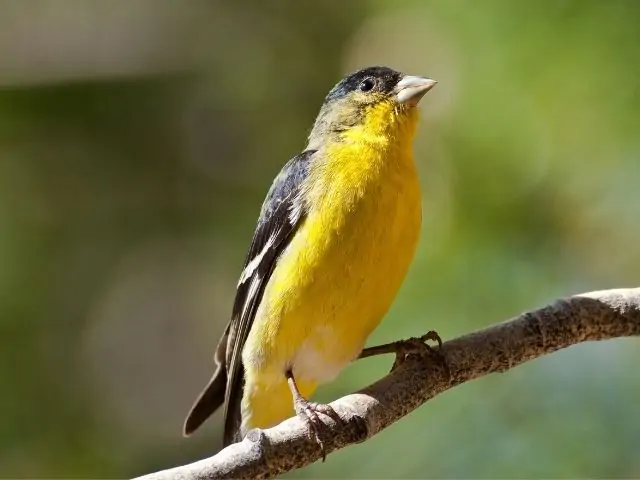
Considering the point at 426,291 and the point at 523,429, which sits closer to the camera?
the point at 523,429

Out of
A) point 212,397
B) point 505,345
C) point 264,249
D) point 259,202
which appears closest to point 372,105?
point 264,249

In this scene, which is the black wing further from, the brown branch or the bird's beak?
the brown branch

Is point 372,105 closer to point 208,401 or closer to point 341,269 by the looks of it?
point 341,269

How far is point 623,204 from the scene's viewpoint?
268 cm

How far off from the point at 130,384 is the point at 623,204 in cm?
356

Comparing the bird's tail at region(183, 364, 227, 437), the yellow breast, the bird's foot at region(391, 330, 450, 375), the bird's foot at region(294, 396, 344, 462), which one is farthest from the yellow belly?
the bird's tail at region(183, 364, 227, 437)

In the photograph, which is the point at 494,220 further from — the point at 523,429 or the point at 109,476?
the point at 109,476

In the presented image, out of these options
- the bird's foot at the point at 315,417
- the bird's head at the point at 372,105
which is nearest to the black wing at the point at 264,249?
the bird's head at the point at 372,105

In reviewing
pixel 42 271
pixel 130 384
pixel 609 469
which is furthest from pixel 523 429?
pixel 130 384

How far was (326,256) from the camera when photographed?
2469mm

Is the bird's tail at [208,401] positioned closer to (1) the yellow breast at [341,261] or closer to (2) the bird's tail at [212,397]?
(2) the bird's tail at [212,397]

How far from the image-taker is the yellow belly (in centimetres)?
246

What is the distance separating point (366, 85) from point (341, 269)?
31.6 inches

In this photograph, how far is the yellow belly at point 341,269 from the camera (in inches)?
96.8
